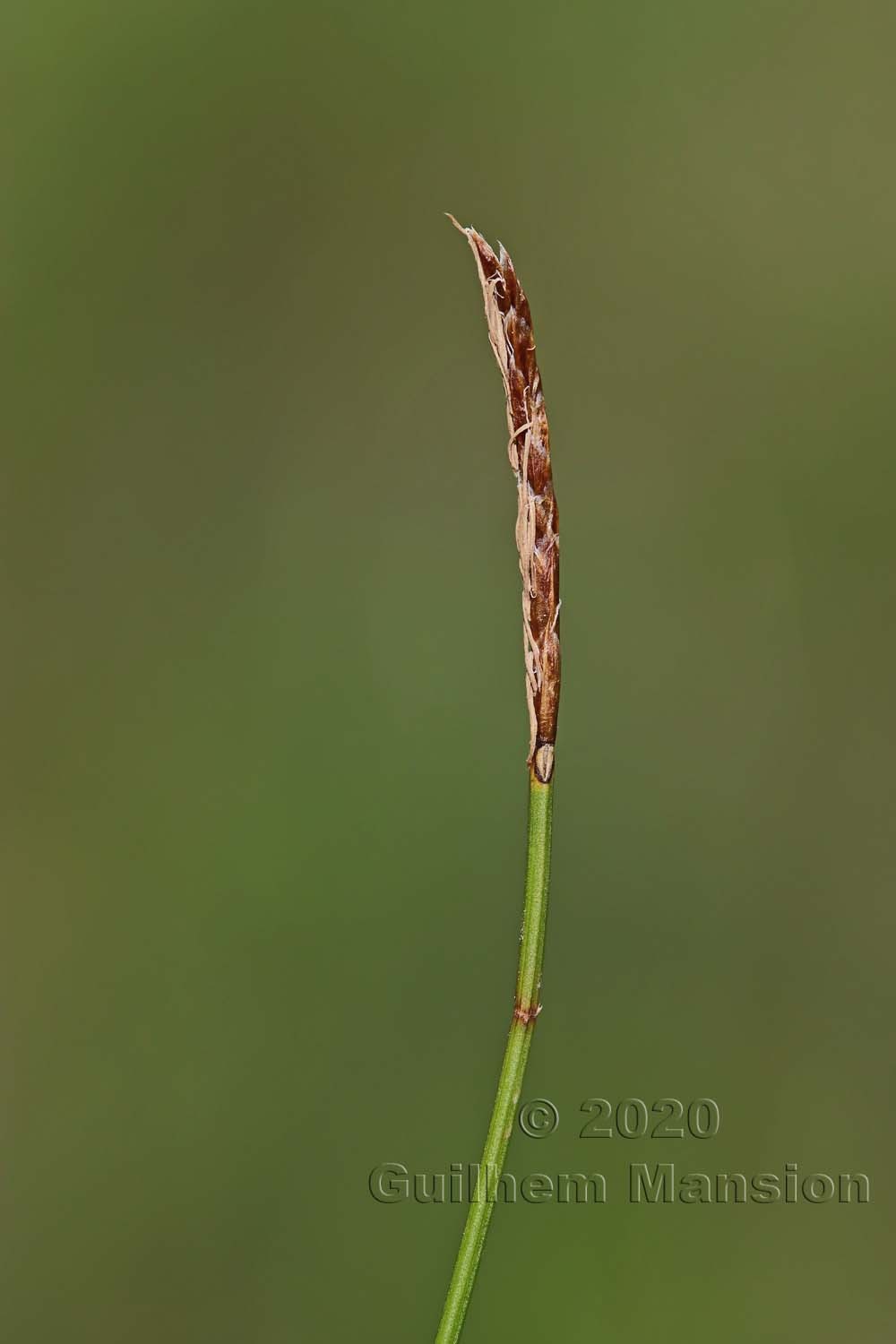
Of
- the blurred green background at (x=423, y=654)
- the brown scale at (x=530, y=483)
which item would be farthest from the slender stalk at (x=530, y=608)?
the blurred green background at (x=423, y=654)

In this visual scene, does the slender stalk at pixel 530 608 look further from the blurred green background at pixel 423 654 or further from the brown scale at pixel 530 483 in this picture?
the blurred green background at pixel 423 654

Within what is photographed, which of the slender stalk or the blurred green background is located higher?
Result: the blurred green background

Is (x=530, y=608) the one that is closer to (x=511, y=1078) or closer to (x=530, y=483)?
(x=530, y=483)

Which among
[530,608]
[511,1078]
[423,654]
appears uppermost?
[423,654]

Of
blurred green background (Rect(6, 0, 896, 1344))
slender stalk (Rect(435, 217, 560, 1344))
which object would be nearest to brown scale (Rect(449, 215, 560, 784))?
slender stalk (Rect(435, 217, 560, 1344))

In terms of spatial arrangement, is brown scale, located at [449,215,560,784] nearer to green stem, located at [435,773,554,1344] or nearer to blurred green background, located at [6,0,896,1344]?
green stem, located at [435,773,554,1344]

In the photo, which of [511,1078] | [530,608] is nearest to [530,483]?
[530,608]
